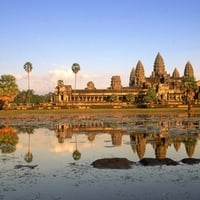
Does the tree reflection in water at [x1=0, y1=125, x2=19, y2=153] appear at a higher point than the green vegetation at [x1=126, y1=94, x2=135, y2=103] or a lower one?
lower

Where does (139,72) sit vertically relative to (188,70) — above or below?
below

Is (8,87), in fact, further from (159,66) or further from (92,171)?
(92,171)

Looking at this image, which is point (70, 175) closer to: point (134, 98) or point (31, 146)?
point (31, 146)

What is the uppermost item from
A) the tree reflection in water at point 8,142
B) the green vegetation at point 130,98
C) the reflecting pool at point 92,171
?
the green vegetation at point 130,98

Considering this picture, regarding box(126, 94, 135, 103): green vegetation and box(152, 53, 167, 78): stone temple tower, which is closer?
box(126, 94, 135, 103): green vegetation

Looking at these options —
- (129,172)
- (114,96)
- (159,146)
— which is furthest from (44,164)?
(114,96)

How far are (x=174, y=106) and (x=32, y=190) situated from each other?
9358 cm

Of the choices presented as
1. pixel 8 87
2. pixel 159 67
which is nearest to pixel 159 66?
pixel 159 67

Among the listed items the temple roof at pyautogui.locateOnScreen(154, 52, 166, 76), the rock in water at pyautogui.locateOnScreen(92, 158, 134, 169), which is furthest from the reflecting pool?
the temple roof at pyautogui.locateOnScreen(154, 52, 166, 76)

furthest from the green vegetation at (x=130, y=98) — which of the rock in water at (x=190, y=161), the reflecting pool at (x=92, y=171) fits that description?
the rock in water at (x=190, y=161)

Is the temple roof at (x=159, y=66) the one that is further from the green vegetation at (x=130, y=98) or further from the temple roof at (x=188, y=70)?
the green vegetation at (x=130, y=98)

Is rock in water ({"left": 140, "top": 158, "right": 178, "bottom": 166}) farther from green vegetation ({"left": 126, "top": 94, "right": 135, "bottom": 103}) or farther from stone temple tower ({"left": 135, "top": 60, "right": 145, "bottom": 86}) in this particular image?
stone temple tower ({"left": 135, "top": 60, "right": 145, "bottom": 86})

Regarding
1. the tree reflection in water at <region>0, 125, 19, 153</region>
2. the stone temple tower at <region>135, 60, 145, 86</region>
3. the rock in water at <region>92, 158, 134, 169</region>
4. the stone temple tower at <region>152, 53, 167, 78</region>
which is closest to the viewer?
the rock in water at <region>92, 158, 134, 169</region>

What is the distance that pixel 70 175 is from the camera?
20.5 m
